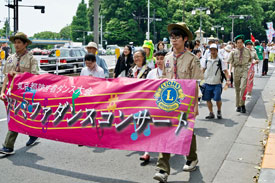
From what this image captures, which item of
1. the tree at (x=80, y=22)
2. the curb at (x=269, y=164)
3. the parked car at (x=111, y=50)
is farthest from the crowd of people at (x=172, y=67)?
the tree at (x=80, y=22)

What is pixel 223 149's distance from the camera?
19.8 ft

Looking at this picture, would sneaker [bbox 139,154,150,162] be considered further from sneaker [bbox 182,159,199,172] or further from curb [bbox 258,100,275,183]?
curb [bbox 258,100,275,183]

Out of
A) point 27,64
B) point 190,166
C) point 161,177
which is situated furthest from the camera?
point 27,64

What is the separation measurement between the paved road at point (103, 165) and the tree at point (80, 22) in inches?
3838

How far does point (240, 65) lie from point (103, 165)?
5509 millimetres

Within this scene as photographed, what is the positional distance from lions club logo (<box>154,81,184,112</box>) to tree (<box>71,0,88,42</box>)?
99233 millimetres

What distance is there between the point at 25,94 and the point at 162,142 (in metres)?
2.40

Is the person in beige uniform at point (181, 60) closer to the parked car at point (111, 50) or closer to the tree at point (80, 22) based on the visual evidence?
the parked car at point (111, 50)

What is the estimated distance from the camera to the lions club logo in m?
4.21

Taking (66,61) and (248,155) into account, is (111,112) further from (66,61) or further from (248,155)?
(66,61)

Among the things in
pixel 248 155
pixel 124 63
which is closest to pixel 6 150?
pixel 124 63

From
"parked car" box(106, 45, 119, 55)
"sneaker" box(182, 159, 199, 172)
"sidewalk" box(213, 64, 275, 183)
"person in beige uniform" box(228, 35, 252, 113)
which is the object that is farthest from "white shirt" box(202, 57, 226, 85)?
"parked car" box(106, 45, 119, 55)

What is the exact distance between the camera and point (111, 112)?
4508 mm

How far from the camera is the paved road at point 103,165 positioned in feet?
15.2
